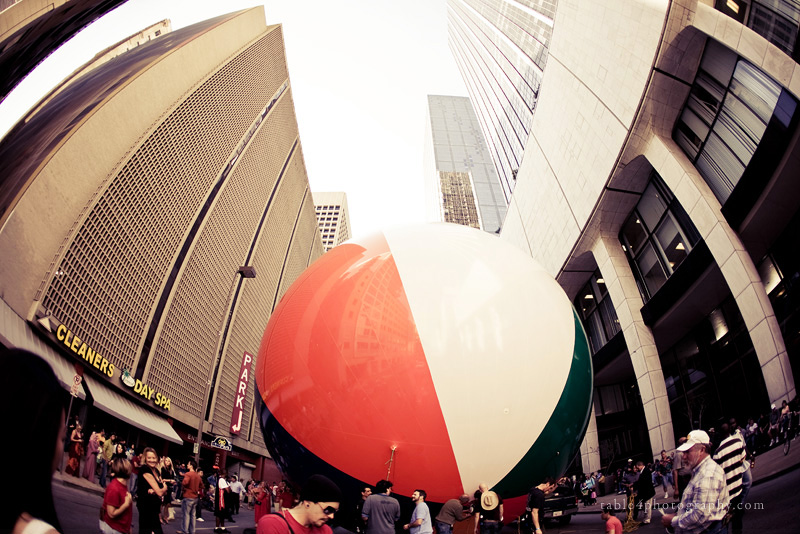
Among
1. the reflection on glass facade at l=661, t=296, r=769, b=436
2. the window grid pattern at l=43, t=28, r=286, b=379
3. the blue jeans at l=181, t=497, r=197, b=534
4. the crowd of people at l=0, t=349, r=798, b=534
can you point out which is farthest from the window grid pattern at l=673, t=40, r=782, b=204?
the window grid pattern at l=43, t=28, r=286, b=379

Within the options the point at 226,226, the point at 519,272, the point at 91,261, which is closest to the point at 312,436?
the point at 519,272

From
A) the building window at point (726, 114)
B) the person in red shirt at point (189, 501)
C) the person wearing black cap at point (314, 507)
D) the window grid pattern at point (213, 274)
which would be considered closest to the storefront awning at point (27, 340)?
the window grid pattern at point (213, 274)

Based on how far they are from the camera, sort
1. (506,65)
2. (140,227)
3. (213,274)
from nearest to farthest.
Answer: (140,227) < (213,274) < (506,65)

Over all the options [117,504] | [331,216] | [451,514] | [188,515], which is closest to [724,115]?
[451,514]

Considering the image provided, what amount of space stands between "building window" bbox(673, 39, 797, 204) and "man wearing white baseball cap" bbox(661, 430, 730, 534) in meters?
11.5

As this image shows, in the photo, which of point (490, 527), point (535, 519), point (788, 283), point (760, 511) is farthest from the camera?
point (788, 283)

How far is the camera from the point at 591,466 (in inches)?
837

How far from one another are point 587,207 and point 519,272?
15856mm

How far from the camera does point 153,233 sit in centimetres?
3130

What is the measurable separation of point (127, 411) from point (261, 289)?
32.4 m

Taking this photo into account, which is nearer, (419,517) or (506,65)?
(419,517)

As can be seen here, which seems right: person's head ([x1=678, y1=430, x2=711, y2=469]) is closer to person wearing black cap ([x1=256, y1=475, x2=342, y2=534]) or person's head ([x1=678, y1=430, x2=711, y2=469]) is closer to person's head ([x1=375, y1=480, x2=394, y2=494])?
person's head ([x1=375, y1=480, x2=394, y2=494])

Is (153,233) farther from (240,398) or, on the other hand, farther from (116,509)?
(116,509)

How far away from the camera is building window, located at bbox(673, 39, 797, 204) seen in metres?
11.2
